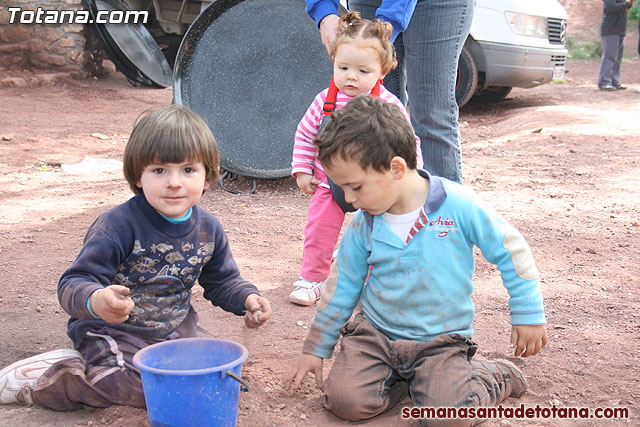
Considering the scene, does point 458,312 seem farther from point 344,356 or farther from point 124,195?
point 124,195

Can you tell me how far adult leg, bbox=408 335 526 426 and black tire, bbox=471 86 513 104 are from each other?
8.35m

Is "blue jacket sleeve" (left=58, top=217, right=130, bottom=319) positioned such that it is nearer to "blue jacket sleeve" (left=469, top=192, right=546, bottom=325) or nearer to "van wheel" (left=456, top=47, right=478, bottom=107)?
"blue jacket sleeve" (left=469, top=192, right=546, bottom=325)

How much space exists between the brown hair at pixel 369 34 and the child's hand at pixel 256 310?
117 cm

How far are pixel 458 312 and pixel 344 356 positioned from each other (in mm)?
398

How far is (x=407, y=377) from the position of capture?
225 cm

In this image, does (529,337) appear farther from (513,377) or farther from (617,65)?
(617,65)

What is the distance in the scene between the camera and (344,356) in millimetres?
2289

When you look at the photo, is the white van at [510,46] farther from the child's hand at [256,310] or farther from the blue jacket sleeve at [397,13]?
the child's hand at [256,310]

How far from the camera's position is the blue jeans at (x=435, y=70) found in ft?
9.82

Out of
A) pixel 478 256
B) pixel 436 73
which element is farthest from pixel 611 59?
pixel 436 73

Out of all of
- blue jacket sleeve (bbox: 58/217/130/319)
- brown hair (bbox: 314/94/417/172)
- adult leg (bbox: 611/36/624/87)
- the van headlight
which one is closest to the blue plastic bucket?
blue jacket sleeve (bbox: 58/217/130/319)

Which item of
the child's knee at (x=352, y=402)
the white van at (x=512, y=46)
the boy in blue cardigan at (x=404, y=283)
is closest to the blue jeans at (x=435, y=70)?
the boy in blue cardigan at (x=404, y=283)

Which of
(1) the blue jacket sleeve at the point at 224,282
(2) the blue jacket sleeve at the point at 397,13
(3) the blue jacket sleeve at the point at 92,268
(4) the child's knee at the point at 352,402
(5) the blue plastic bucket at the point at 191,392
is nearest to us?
(5) the blue plastic bucket at the point at 191,392

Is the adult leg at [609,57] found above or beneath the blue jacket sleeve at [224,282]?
above
